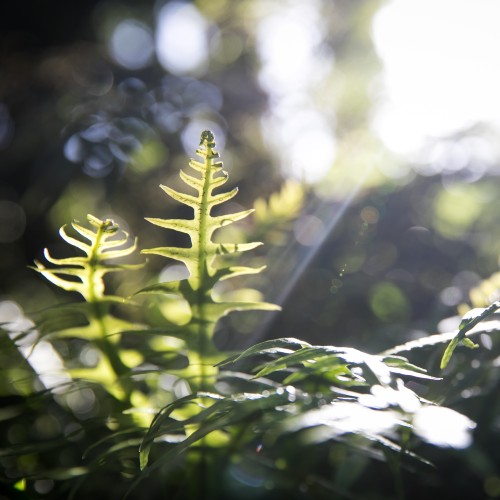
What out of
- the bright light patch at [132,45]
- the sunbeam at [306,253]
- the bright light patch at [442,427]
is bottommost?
the sunbeam at [306,253]

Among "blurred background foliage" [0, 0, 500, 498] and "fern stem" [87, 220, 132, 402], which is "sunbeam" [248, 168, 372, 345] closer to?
"blurred background foliage" [0, 0, 500, 498]

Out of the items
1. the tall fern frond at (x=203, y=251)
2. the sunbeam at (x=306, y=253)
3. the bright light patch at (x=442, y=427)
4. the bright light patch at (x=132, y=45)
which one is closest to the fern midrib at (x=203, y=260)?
the tall fern frond at (x=203, y=251)

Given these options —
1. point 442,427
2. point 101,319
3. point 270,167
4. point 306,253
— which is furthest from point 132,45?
point 442,427

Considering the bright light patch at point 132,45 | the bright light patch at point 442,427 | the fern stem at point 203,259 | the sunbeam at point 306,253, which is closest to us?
the bright light patch at point 442,427

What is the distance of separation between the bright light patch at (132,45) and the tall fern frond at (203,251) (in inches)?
63.2

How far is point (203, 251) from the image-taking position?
54cm

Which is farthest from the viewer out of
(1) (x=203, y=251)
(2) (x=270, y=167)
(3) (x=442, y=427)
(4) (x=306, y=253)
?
(2) (x=270, y=167)

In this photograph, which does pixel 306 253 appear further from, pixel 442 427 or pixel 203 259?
pixel 442 427

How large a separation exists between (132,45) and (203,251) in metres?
1.94

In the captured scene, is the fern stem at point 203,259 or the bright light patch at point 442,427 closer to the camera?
the bright light patch at point 442,427

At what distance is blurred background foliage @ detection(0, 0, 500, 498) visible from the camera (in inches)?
44.4

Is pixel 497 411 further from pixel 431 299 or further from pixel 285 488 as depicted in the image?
pixel 431 299

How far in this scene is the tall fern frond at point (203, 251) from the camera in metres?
0.49

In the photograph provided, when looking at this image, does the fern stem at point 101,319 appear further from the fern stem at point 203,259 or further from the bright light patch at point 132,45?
the bright light patch at point 132,45
